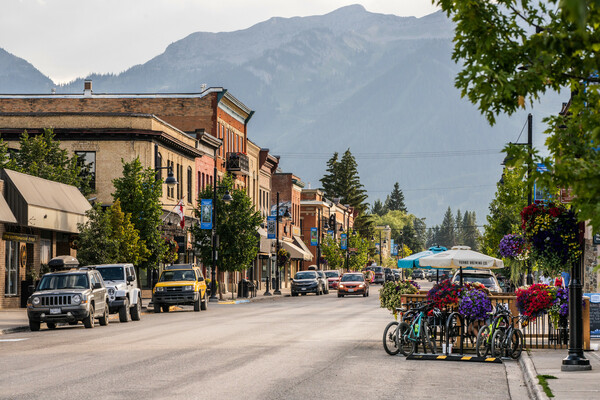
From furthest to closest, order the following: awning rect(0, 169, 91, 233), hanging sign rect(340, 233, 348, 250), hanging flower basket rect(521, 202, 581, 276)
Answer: hanging sign rect(340, 233, 348, 250) < awning rect(0, 169, 91, 233) < hanging flower basket rect(521, 202, 581, 276)

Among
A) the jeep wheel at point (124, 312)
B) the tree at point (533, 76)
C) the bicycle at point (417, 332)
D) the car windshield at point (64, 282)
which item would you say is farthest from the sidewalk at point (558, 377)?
the jeep wheel at point (124, 312)

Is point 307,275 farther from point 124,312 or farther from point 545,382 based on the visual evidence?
point 545,382

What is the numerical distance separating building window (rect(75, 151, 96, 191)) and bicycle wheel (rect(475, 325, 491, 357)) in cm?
3684

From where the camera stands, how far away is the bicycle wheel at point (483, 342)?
18.7m

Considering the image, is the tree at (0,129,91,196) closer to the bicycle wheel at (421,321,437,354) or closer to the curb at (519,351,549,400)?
the bicycle wheel at (421,321,437,354)

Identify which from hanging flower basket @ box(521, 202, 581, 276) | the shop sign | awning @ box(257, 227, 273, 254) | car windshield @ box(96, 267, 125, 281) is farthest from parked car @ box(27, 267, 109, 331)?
awning @ box(257, 227, 273, 254)

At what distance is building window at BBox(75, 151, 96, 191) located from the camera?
53.6 metres

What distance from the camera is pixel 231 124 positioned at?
75125 mm

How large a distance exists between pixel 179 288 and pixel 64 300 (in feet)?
43.6

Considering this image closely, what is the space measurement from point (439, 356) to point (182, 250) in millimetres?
44219

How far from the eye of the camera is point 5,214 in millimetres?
38469

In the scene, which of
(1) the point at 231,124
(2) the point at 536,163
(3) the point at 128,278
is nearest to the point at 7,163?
(3) the point at 128,278

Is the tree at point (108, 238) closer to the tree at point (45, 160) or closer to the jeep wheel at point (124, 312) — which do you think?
the tree at point (45, 160)

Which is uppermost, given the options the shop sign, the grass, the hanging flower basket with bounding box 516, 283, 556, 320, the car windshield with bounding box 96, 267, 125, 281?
the shop sign
